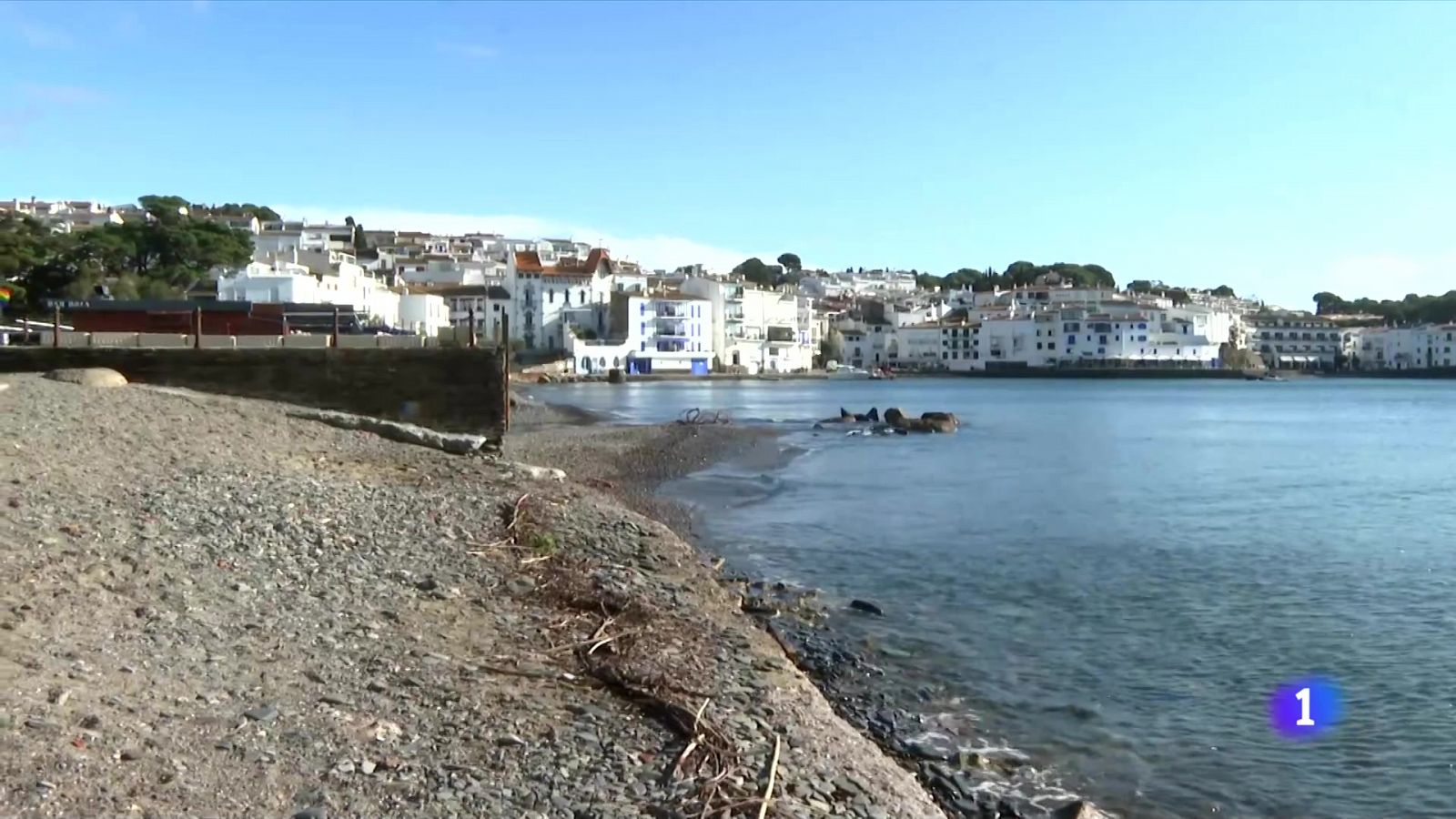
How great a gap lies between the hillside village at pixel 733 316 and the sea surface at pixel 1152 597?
43.4 m

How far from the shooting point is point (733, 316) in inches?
4791

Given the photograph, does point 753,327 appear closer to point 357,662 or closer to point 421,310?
point 421,310

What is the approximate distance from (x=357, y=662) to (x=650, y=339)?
340 feet

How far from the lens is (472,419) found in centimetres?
2075

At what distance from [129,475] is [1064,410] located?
198 ft

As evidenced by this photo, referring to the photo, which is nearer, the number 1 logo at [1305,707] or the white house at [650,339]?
the number 1 logo at [1305,707]

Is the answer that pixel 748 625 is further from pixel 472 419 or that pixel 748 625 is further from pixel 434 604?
pixel 472 419

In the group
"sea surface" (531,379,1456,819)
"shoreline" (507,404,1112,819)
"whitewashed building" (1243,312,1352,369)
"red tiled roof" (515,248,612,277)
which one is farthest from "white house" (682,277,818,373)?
"shoreline" (507,404,1112,819)

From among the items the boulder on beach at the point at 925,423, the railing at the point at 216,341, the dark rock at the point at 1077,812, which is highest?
the railing at the point at 216,341

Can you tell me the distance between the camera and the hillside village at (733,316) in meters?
100

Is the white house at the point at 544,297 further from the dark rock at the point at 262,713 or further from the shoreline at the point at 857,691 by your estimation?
the dark rock at the point at 262,713

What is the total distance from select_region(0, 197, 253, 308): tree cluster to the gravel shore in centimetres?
4706

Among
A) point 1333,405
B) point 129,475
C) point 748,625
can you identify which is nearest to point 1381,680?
point 748,625

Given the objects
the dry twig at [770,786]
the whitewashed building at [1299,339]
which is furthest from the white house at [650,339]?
the dry twig at [770,786]
